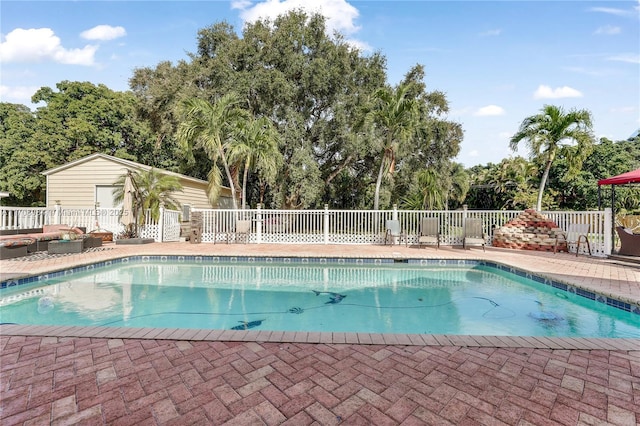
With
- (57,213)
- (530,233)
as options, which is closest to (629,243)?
(530,233)

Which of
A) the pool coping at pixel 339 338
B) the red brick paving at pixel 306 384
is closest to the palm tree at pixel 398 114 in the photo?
the pool coping at pixel 339 338

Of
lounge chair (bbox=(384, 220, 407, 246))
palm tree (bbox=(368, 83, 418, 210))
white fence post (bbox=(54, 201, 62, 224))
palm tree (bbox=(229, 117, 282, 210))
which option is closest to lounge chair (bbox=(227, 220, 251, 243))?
palm tree (bbox=(229, 117, 282, 210))

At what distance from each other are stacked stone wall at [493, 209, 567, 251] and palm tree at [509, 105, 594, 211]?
1.62 metres

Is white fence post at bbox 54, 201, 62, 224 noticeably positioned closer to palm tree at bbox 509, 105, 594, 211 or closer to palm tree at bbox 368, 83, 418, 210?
palm tree at bbox 368, 83, 418, 210

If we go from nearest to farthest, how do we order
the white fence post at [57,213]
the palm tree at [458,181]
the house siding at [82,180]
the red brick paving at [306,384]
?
1. the red brick paving at [306,384]
2. the white fence post at [57,213]
3. the house siding at [82,180]
4. the palm tree at [458,181]

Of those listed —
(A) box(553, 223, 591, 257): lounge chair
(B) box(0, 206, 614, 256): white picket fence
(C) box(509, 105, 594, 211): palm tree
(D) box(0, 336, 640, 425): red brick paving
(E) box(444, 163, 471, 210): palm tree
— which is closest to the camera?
(D) box(0, 336, 640, 425): red brick paving

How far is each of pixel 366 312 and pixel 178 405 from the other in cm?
335

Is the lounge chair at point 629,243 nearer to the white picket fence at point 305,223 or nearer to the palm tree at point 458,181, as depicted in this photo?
the white picket fence at point 305,223

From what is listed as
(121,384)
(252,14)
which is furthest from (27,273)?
(252,14)

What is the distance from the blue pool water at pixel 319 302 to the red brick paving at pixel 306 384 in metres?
1.47

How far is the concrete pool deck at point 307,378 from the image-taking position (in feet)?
6.20

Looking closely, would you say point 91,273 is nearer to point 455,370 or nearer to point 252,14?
point 455,370

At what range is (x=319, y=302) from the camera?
540cm

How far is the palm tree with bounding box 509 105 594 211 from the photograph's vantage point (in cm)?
1038
